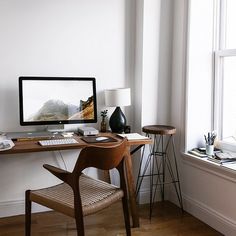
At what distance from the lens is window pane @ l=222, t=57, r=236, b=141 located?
272 cm

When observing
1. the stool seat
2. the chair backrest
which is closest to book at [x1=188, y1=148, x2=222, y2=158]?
the stool seat

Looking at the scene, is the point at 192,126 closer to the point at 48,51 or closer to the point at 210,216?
the point at 210,216

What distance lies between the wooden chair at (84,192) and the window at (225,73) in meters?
1.15

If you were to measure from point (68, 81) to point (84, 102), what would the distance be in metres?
0.23

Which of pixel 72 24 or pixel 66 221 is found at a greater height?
pixel 72 24

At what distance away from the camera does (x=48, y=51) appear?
275 centimetres

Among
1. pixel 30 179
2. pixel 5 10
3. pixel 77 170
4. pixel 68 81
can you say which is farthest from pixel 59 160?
pixel 5 10

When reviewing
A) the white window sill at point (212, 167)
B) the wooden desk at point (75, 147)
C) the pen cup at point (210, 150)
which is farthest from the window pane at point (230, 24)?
the wooden desk at point (75, 147)

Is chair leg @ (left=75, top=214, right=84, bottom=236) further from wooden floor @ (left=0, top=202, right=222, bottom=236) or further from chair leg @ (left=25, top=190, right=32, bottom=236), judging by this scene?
wooden floor @ (left=0, top=202, right=222, bottom=236)

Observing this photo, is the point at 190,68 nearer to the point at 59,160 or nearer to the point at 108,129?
the point at 108,129

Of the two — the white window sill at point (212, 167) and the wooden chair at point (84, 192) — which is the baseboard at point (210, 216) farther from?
the wooden chair at point (84, 192)

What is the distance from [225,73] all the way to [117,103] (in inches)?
38.3

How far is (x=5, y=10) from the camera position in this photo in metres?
2.59

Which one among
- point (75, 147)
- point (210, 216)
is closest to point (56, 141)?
point (75, 147)
